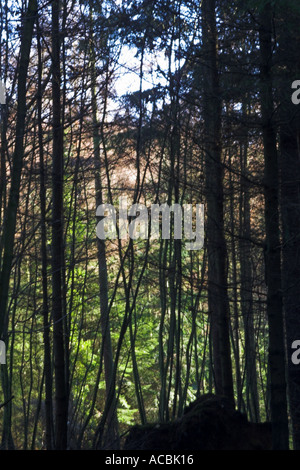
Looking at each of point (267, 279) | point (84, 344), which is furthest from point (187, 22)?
point (84, 344)

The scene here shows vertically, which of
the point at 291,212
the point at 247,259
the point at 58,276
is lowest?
the point at 58,276

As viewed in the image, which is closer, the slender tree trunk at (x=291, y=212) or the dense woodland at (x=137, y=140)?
the dense woodland at (x=137, y=140)

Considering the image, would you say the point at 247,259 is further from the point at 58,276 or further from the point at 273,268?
the point at 58,276

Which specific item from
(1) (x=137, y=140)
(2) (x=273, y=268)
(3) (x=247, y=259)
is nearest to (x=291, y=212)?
(3) (x=247, y=259)

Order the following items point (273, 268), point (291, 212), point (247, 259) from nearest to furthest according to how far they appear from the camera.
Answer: point (273, 268) < point (291, 212) < point (247, 259)

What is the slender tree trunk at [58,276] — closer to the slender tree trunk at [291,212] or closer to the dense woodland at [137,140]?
the dense woodland at [137,140]

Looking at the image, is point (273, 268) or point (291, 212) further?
point (291, 212)

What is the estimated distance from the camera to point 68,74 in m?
5.12

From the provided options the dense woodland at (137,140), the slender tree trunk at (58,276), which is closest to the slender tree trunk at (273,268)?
the dense woodland at (137,140)

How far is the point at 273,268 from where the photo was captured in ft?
17.0

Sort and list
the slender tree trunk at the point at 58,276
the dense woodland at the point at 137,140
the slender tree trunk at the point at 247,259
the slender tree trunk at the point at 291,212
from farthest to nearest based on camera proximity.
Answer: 1. the slender tree trunk at the point at 247,259
2. the slender tree trunk at the point at 291,212
3. the slender tree trunk at the point at 58,276
4. the dense woodland at the point at 137,140

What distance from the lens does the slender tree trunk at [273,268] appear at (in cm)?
501

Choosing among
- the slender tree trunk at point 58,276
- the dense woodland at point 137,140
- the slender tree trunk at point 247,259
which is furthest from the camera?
the slender tree trunk at point 247,259
